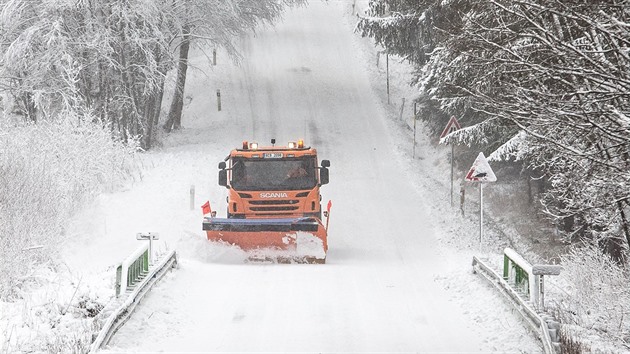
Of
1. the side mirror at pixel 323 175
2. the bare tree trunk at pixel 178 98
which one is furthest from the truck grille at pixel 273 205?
the bare tree trunk at pixel 178 98

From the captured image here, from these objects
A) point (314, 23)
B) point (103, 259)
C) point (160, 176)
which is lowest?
point (103, 259)

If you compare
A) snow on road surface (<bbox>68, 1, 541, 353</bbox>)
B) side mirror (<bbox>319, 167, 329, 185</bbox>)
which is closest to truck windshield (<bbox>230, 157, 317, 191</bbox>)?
side mirror (<bbox>319, 167, 329, 185</bbox>)

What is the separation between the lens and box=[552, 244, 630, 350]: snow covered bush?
1011cm

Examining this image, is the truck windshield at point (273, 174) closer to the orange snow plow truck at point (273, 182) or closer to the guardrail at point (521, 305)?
the orange snow plow truck at point (273, 182)

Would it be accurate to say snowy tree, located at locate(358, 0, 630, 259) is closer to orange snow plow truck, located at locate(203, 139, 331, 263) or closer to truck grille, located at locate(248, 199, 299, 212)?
orange snow plow truck, located at locate(203, 139, 331, 263)

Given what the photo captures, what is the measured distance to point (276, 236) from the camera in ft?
54.1

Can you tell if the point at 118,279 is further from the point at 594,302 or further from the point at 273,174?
the point at 273,174

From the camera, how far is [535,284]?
10539 millimetres

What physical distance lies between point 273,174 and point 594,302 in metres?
8.23

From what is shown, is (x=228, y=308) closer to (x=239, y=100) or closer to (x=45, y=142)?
(x=45, y=142)

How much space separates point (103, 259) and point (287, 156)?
15.4ft

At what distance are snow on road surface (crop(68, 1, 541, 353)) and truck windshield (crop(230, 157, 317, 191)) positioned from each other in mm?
1702

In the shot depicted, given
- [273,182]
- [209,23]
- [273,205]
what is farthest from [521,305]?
[209,23]

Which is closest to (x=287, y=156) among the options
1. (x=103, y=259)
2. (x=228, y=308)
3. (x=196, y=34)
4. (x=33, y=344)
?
(x=103, y=259)
